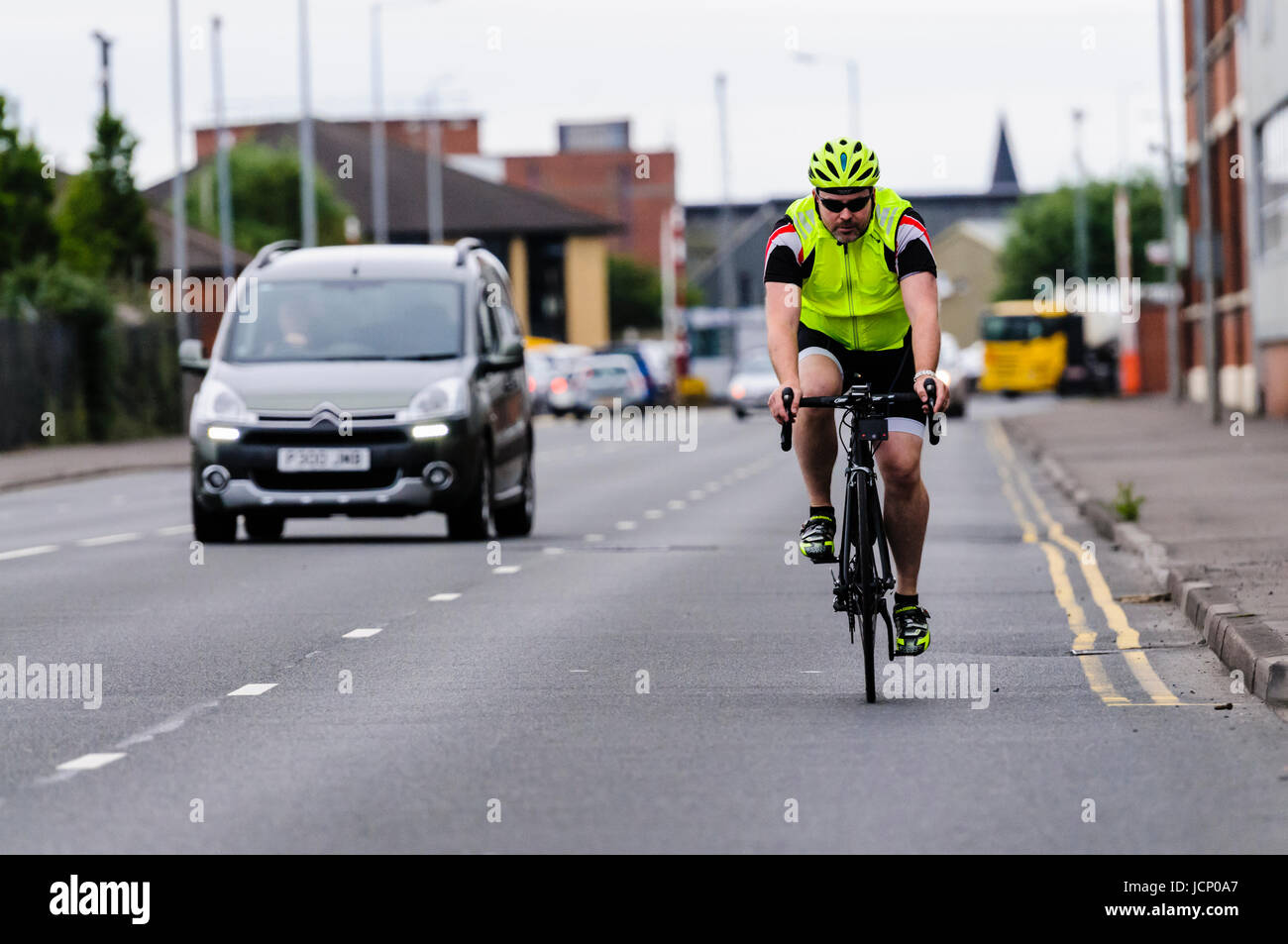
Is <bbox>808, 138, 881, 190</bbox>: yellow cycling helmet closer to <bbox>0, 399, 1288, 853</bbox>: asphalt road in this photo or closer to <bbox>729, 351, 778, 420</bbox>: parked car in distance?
<bbox>0, 399, 1288, 853</bbox>: asphalt road

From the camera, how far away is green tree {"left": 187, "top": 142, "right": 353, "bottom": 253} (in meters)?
91.7

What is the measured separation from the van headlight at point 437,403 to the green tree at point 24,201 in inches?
1077

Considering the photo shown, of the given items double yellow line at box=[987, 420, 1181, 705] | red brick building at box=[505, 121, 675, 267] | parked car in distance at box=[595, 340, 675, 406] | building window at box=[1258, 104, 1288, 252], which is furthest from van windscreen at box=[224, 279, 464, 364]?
red brick building at box=[505, 121, 675, 267]

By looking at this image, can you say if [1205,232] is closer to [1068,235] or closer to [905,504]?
[905,504]

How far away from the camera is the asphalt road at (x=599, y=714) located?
→ 21.9ft

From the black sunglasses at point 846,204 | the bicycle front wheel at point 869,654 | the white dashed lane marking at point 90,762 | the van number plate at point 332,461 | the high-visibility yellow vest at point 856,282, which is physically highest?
the black sunglasses at point 846,204

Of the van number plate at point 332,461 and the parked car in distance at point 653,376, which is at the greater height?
the parked car in distance at point 653,376

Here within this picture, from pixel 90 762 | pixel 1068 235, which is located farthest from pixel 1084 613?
pixel 1068 235

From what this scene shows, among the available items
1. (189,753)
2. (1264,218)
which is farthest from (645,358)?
(189,753)

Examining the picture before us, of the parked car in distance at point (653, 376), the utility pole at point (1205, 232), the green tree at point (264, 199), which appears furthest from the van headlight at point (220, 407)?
the green tree at point (264, 199)

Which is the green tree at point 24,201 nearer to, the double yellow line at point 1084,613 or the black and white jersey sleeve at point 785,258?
the double yellow line at point 1084,613

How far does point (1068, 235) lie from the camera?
4301 inches

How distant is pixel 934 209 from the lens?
5881 inches
